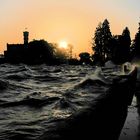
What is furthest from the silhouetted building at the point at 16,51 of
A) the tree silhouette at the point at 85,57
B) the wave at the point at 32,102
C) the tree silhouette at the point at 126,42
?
the wave at the point at 32,102

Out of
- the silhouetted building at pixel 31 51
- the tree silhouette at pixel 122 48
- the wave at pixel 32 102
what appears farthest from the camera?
the silhouetted building at pixel 31 51

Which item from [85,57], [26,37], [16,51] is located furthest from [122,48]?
[85,57]

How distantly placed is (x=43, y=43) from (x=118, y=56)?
92.4ft

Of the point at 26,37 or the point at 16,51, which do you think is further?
the point at 26,37

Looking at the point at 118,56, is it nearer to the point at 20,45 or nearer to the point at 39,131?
the point at 20,45

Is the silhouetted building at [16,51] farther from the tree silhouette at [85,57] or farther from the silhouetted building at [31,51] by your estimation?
the tree silhouette at [85,57]

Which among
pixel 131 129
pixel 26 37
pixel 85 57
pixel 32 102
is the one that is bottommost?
pixel 131 129

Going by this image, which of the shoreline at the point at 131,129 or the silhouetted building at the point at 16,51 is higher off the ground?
the silhouetted building at the point at 16,51

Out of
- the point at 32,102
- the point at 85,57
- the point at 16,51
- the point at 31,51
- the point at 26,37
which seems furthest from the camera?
the point at 85,57

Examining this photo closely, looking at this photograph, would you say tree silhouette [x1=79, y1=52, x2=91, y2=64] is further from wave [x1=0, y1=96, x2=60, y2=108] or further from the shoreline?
the shoreline

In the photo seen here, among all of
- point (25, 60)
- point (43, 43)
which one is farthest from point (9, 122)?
point (43, 43)

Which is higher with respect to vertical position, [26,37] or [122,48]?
[26,37]

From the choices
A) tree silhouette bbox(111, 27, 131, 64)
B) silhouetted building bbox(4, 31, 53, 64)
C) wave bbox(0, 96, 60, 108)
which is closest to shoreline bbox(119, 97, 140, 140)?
wave bbox(0, 96, 60, 108)

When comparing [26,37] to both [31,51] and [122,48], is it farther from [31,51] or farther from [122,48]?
[122,48]
